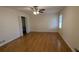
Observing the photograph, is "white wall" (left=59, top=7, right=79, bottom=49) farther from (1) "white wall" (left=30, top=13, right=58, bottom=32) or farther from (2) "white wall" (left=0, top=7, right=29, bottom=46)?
(1) "white wall" (left=30, top=13, right=58, bottom=32)

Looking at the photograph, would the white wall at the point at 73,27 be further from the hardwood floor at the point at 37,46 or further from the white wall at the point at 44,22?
the white wall at the point at 44,22

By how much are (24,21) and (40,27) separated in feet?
6.26

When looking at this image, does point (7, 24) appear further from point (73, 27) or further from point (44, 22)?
point (44, 22)

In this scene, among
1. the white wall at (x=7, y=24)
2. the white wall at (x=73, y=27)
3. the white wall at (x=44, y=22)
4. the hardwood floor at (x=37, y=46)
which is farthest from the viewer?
the white wall at (x=44, y=22)

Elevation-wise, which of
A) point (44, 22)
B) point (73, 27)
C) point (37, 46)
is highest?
point (73, 27)

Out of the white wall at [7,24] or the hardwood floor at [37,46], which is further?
the white wall at [7,24]

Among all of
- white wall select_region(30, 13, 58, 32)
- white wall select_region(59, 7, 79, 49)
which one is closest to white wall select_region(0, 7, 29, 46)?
white wall select_region(59, 7, 79, 49)

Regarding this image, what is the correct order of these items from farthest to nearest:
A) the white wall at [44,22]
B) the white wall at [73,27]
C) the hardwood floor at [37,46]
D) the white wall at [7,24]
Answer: the white wall at [44,22]
the white wall at [7,24]
the hardwood floor at [37,46]
the white wall at [73,27]

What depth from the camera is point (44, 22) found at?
9227 millimetres

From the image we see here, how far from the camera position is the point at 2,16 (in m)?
4.47

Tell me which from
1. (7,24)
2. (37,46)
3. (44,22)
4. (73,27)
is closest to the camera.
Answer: (73,27)

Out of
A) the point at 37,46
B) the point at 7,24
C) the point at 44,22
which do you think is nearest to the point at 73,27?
the point at 37,46

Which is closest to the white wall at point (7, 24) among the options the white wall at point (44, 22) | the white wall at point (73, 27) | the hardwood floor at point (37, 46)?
the hardwood floor at point (37, 46)

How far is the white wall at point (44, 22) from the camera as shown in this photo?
8922mm
